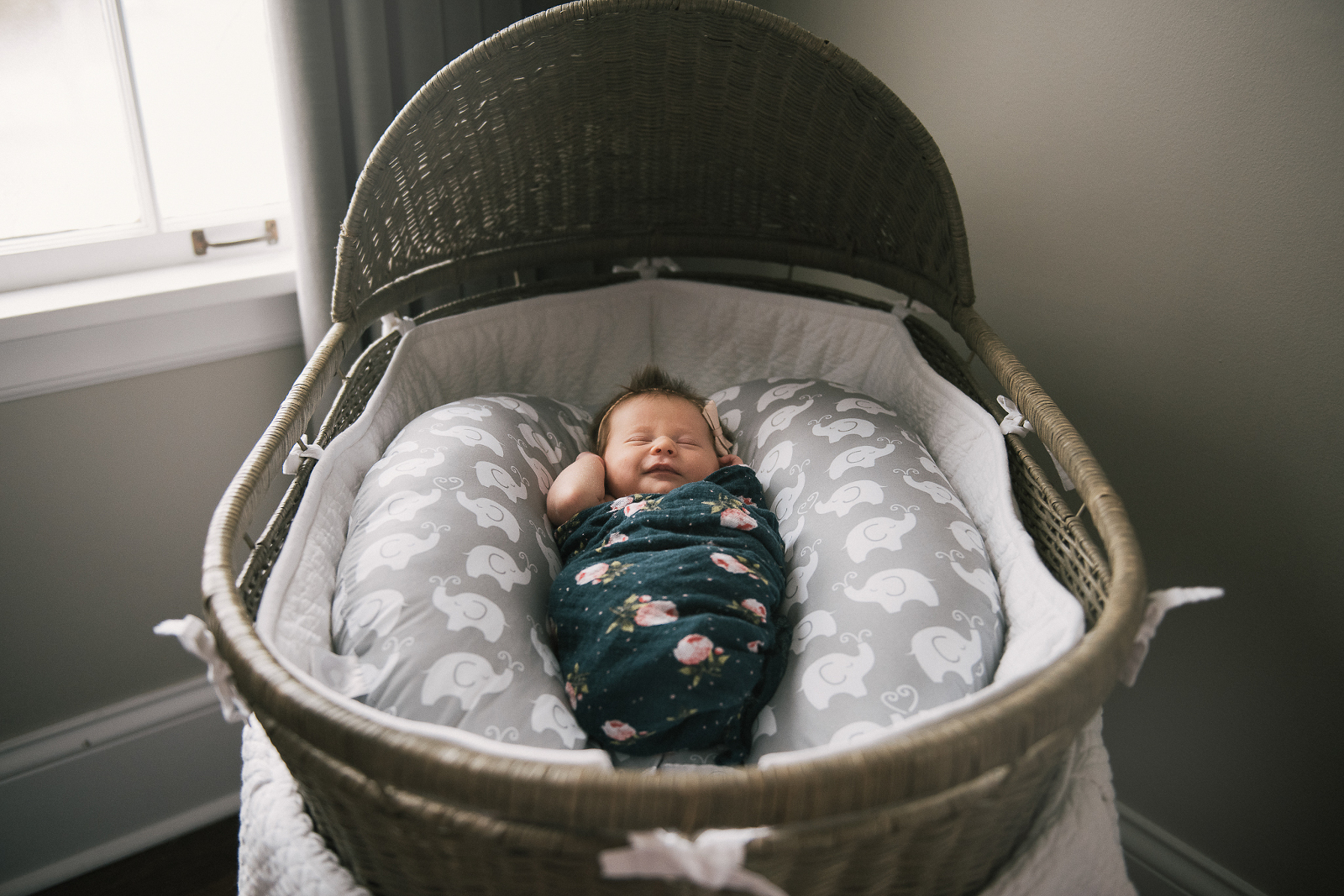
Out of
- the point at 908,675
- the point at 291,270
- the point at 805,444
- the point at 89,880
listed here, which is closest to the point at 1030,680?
the point at 908,675

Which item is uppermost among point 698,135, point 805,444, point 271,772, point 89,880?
point 698,135

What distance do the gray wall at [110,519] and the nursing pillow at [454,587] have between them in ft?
1.54

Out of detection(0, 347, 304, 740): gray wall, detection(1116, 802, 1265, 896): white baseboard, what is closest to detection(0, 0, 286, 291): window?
detection(0, 347, 304, 740): gray wall

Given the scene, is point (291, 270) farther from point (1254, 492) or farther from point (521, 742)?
point (1254, 492)

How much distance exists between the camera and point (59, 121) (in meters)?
1.33

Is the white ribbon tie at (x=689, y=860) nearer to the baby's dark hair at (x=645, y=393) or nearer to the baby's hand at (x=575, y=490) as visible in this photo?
the baby's hand at (x=575, y=490)

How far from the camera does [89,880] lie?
53.5 inches

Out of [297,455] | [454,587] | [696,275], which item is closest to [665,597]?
[454,587]

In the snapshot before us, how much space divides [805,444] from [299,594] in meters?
0.67

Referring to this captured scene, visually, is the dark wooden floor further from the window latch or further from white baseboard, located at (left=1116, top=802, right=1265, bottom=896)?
white baseboard, located at (left=1116, top=802, right=1265, bottom=896)

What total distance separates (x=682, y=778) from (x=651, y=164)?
44.5 inches

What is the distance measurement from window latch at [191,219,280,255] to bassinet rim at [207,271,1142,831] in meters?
1.09

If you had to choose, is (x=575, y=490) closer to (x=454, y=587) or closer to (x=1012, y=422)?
(x=454, y=587)

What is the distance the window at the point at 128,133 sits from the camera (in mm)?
1303
